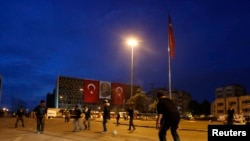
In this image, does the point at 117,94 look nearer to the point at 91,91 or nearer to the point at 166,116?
the point at 91,91

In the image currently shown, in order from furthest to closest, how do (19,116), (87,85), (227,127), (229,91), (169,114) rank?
(229,91), (87,85), (19,116), (169,114), (227,127)

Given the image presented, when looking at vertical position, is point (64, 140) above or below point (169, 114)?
below

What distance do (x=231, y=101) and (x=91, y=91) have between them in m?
66.1

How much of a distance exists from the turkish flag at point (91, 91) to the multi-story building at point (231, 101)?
45689 millimetres

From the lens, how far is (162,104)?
36.0 feet

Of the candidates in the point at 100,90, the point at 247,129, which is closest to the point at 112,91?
the point at 100,90

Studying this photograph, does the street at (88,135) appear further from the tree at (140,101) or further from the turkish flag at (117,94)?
the turkish flag at (117,94)

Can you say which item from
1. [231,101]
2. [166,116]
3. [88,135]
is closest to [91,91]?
[231,101]

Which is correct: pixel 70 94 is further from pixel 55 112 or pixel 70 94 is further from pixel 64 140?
pixel 64 140

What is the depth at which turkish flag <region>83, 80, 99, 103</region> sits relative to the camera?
9497 centimetres

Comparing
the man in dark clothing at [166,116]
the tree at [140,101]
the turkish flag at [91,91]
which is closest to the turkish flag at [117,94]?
the turkish flag at [91,91]

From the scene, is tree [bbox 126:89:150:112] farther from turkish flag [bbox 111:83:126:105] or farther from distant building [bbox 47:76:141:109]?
turkish flag [bbox 111:83:126:105]

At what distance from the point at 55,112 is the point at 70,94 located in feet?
226

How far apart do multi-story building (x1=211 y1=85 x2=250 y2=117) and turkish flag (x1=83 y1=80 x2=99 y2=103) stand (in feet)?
150
